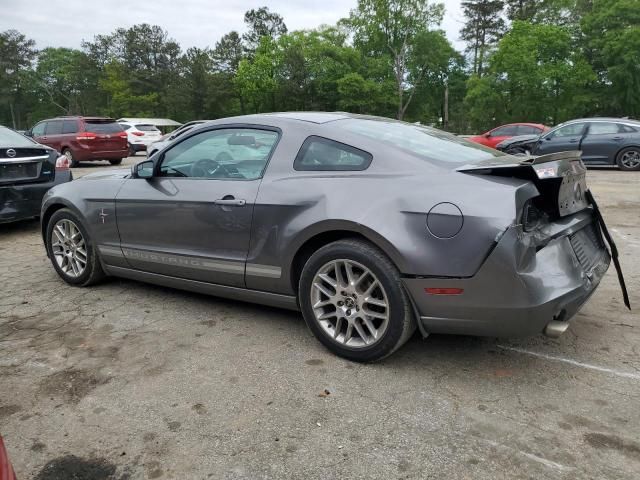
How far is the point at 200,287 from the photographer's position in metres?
3.82

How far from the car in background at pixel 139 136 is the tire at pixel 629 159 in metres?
18.9

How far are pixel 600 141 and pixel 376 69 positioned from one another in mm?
42183

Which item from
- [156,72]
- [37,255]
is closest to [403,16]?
[156,72]

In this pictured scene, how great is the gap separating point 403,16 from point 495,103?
72.9ft

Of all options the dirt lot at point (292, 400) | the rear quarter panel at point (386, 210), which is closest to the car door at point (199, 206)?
the rear quarter panel at point (386, 210)

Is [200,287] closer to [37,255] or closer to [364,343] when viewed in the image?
[364,343]

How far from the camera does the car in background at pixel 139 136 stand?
81.9 feet

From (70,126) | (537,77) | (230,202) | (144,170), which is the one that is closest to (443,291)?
(230,202)

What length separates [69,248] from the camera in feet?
15.1

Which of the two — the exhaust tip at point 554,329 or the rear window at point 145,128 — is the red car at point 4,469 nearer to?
the exhaust tip at point 554,329

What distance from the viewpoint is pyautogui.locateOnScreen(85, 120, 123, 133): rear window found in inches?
650

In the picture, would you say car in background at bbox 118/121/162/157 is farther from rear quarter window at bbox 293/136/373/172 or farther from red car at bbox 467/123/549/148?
rear quarter window at bbox 293/136/373/172

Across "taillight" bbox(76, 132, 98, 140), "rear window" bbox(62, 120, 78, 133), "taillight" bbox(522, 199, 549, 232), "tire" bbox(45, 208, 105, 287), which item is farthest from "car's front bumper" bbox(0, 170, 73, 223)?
"rear window" bbox(62, 120, 78, 133)

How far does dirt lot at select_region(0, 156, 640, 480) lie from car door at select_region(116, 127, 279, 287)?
422 mm
